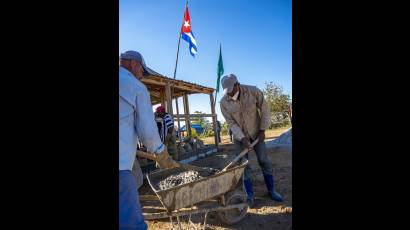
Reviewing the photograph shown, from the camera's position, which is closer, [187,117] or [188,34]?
[187,117]

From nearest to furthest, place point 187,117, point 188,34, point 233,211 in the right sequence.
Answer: point 233,211, point 187,117, point 188,34

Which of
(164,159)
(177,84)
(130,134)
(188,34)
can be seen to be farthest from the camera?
(188,34)

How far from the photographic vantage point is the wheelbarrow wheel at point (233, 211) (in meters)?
3.30

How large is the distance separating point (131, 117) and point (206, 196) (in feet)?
5.11

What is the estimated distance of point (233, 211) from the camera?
11.1 feet

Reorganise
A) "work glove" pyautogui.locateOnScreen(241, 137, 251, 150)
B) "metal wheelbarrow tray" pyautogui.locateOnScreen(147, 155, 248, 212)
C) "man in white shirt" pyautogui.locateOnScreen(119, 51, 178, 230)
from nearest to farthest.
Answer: "man in white shirt" pyautogui.locateOnScreen(119, 51, 178, 230) → "metal wheelbarrow tray" pyautogui.locateOnScreen(147, 155, 248, 212) → "work glove" pyautogui.locateOnScreen(241, 137, 251, 150)

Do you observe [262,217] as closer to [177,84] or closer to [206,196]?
[206,196]

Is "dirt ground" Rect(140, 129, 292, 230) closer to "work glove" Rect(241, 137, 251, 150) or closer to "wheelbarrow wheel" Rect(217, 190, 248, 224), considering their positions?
"wheelbarrow wheel" Rect(217, 190, 248, 224)

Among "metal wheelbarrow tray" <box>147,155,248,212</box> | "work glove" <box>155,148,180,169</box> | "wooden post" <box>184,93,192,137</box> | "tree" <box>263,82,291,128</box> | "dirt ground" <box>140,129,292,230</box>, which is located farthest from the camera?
"tree" <box>263,82,291,128</box>

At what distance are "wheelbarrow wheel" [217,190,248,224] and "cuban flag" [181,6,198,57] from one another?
8.15m

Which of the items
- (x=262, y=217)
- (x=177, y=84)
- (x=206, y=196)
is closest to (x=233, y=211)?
(x=262, y=217)

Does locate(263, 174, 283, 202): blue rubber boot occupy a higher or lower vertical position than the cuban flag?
lower

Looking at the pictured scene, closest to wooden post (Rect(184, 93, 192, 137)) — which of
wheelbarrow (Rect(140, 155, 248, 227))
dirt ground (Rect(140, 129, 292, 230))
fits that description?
dirt ground (Rect(140, 129, 292, 230))

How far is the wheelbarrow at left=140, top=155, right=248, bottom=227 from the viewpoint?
2.76 meters
